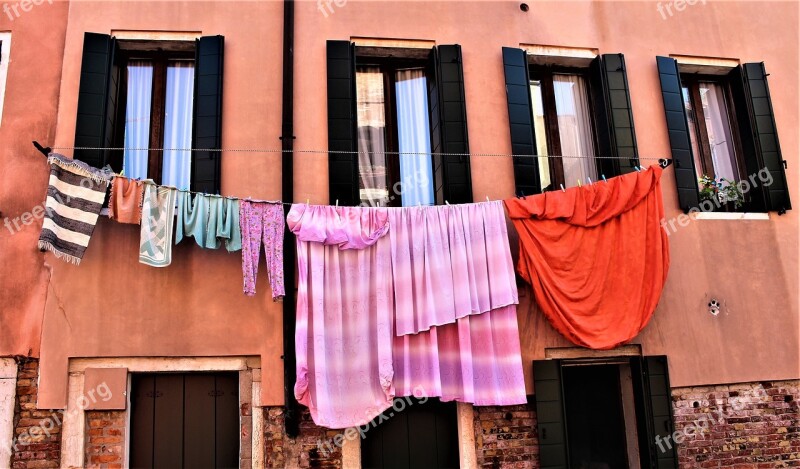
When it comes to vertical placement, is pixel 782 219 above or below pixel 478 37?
below

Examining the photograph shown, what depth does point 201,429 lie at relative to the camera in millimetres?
5266

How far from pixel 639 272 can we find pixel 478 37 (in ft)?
9.45

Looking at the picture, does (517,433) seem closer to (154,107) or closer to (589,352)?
(589,352)

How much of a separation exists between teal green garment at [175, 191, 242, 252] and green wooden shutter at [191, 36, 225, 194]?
32cm

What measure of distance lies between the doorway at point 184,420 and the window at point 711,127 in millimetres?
5455

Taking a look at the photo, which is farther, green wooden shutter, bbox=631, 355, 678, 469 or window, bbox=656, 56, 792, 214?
window, bbox=656, 56, 792, 214

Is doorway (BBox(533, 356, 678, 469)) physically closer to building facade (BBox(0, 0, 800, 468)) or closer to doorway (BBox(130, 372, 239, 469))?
building facade (BBox(0, 0, 800, 468))

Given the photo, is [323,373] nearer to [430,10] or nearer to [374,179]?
[374,179]

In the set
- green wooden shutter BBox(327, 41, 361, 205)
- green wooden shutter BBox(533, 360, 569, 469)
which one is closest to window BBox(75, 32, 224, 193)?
green wooden shutter BBox(327, 41, 361, 205)

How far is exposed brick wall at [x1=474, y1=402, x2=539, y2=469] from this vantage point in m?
5.39

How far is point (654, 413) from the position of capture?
5.48 metres

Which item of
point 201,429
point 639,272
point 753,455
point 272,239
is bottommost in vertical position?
point 753,455

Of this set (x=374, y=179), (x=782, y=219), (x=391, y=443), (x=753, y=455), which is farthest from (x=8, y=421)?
(x=782, y=219)

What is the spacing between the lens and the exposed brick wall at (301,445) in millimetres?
5148
